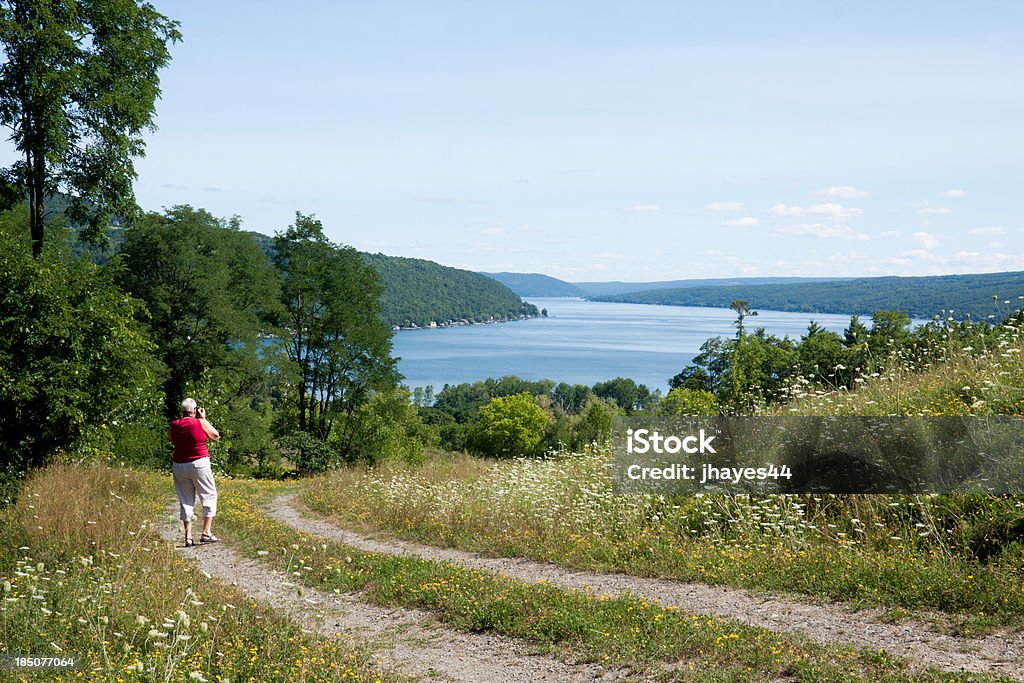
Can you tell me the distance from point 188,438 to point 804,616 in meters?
7.74

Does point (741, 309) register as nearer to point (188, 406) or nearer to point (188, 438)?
point (188, 438)

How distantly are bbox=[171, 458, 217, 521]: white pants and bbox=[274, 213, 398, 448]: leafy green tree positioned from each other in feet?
87.5

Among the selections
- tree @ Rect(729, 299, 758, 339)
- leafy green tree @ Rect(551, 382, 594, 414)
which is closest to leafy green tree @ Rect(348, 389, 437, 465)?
tree @ Rect(729, 299, 758, 339)

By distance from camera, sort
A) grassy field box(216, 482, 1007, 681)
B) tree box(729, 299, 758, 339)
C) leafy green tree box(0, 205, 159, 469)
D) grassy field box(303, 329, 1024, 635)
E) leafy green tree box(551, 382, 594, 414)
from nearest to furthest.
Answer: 1. grassy field box(216, 482, 1007, 681)
2. grassy field box(303, 329, 1024, 635)
3. leafy green tree box(0, 205, 159, 469)
4. tree box(729, 299, 758, 339)
5. leafy green tree box(551, 382, 594, 414)

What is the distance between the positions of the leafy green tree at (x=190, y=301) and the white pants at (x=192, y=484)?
2075cm

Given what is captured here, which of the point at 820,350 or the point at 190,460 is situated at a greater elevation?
the point at 190,460

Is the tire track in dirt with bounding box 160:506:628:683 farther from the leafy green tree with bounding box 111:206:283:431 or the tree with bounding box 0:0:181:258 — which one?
the leafy green tree with bounding box 111:206:283:431

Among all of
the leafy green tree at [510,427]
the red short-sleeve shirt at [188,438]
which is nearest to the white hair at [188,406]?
the red short-sleeve shirt at [188,438]

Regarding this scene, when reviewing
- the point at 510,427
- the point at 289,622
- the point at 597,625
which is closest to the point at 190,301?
the point at 289,622

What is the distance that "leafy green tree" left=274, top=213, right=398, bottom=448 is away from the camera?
3728 centimetres

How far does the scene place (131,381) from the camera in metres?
17.2

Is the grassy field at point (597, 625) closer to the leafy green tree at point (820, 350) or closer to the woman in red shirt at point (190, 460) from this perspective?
the woman in red shirt at point (190, 460)

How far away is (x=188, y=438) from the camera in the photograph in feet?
33.9

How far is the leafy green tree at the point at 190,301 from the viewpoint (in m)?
31.4
